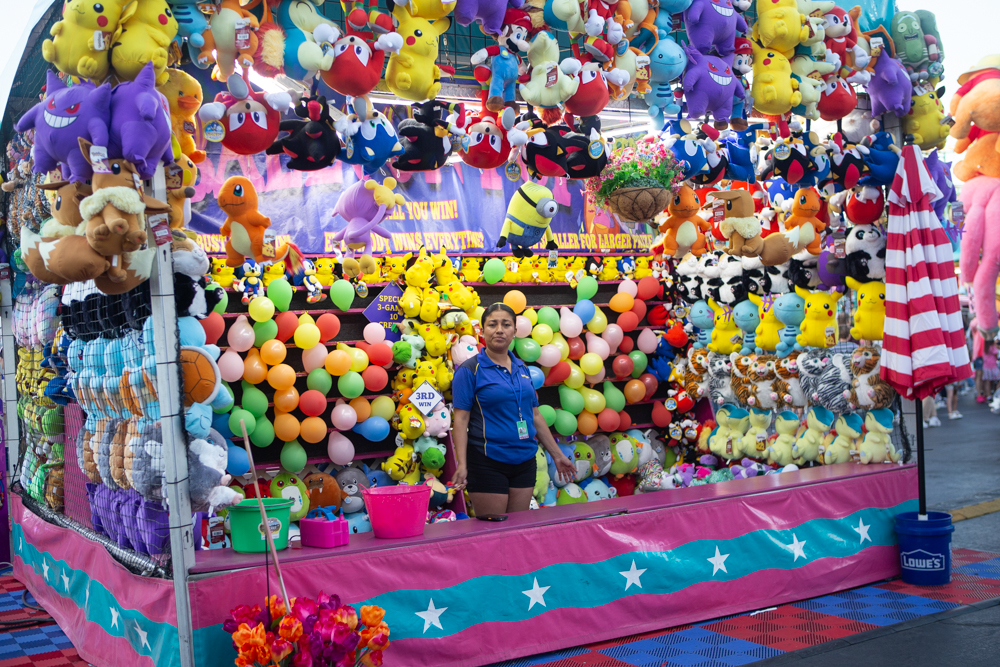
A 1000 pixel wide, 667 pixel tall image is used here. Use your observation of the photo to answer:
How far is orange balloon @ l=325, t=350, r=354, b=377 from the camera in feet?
18.5

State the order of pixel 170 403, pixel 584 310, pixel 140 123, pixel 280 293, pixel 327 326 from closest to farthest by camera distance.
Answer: pixel 140 123, pixel 170 403, pixel 280 293, pixel 327 326, pixel 584 310

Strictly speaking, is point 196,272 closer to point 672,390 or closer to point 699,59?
point 699,59

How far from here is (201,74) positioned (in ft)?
12.3

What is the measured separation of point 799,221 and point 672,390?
2.48 metres

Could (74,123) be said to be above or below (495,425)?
above

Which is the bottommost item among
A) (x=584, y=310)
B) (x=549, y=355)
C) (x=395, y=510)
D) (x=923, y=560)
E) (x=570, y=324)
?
(x=923, y=560)

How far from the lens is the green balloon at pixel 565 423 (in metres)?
6.56

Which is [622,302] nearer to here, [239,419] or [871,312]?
[871,312]

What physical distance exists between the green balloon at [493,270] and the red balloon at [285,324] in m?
1.57

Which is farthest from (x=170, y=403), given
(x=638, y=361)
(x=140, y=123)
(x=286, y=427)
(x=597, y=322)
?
(x=638, y=361)

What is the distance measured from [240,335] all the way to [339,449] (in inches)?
40.5

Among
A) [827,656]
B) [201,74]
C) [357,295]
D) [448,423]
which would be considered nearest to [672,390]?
[448,423]

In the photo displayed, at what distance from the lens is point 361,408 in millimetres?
5844

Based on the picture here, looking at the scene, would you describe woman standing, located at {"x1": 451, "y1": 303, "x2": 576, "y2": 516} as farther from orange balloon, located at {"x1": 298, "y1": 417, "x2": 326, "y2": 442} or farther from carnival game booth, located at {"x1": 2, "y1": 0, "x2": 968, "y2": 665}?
orange balloon, located at {"x1": 298, "y1": 417, "x2": 326, "y2": 442}
